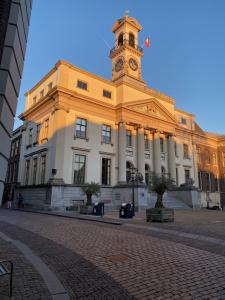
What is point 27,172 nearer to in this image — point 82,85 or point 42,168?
point 42,168

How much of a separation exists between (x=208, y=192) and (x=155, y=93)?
826 inches

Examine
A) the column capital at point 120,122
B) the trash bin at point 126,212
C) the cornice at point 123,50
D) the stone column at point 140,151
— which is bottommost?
the trash bin at point 126,212

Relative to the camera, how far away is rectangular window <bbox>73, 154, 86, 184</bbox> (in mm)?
28555

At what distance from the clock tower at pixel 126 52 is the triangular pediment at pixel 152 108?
5.38 m

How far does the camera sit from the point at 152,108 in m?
37.2

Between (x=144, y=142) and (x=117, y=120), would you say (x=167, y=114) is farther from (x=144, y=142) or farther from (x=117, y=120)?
(x=117, y=120)

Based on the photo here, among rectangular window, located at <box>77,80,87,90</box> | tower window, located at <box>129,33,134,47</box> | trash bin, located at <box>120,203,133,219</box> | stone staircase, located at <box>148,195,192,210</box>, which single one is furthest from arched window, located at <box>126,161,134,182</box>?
tower window, located at <box>129,33,134,47</box>

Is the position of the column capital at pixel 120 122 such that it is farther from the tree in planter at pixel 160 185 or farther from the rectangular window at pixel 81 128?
the tree in planter at pixel 160 185

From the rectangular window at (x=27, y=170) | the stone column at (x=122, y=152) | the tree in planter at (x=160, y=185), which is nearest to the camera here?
the tree in planter at (x=160, y=185)

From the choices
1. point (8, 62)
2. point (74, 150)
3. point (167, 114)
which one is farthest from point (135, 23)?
point (8, 62)

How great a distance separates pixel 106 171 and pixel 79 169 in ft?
13.6

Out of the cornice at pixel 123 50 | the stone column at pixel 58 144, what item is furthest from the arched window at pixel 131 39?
the stone column at pixel 58 144

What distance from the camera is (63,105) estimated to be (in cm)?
2847

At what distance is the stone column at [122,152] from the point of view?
1231 inches
